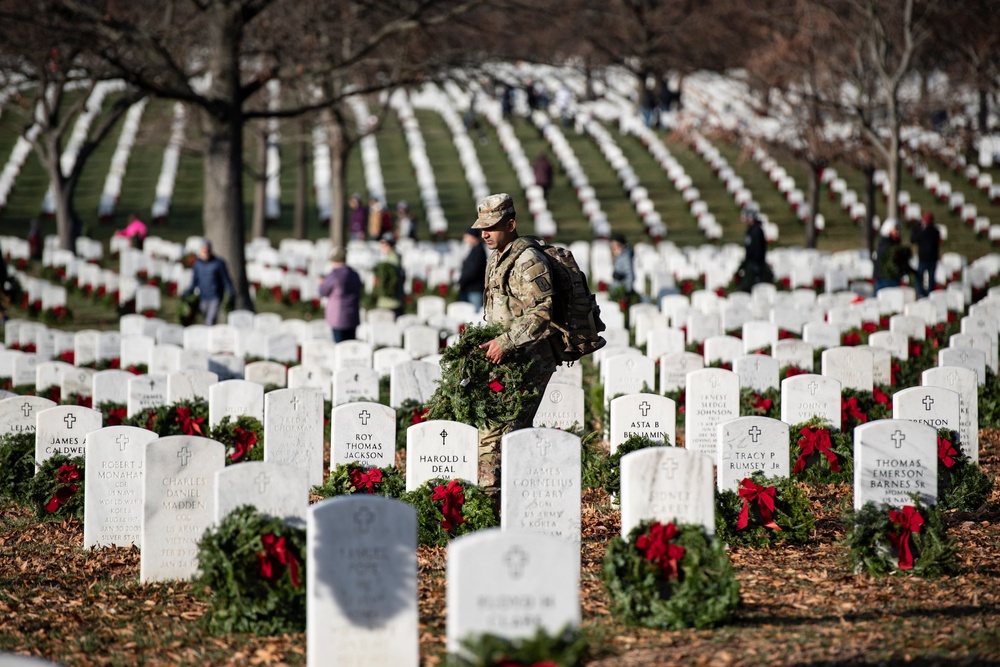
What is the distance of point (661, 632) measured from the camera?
6.50 metres

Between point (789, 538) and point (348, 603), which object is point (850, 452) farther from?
point (348, 603)

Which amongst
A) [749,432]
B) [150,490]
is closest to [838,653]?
[749,432]

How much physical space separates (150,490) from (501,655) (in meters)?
3.34

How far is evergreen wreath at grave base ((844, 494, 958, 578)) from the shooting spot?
7.41 m

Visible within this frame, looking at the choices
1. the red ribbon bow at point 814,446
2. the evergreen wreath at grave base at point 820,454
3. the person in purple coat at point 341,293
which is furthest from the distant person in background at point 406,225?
the red ribbon bow at point 814,446

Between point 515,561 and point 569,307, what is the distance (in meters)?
3.38

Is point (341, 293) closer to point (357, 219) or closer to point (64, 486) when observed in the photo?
point (64, 486)

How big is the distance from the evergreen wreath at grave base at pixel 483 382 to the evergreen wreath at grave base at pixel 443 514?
471 mm

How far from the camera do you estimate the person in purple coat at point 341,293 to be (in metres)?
14.6

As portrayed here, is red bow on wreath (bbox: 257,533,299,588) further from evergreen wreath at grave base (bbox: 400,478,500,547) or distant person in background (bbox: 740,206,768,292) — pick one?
distant person in background (bbox: 740,206,768,292)

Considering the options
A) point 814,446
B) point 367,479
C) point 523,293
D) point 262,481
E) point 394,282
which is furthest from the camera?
point 394,282

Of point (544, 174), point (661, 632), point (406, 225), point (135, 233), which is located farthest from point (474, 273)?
point (544, 174)

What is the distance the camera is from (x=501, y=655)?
4.99 metres

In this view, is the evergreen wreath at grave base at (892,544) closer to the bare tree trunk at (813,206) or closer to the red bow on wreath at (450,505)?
the red bow on wreath at (450,505)
